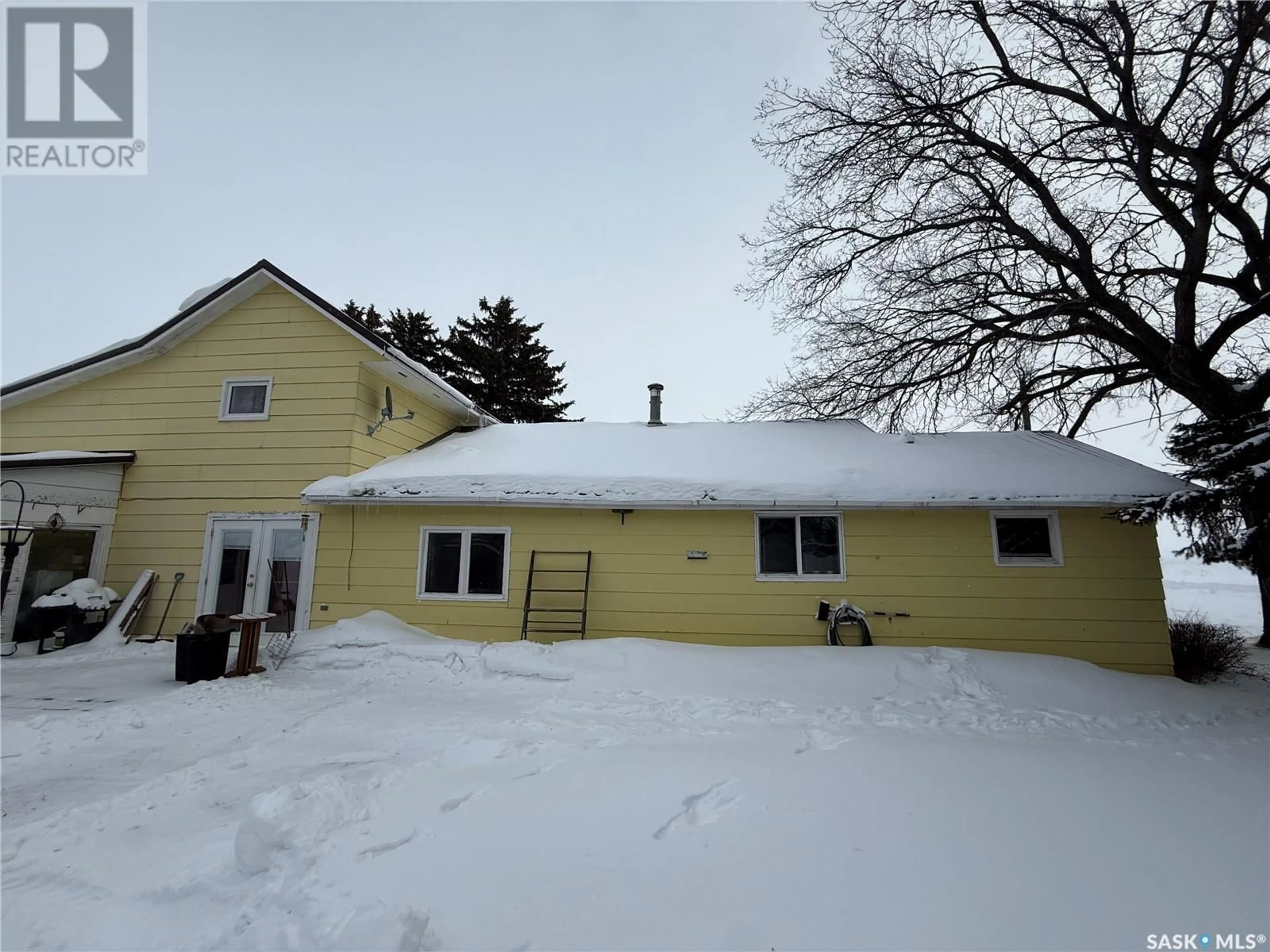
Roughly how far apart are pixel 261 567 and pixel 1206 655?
49.2 feet

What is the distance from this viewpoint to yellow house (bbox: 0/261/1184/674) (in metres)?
7.70

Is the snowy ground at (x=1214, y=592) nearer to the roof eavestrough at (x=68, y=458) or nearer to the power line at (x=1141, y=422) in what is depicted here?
the power line at (x=1141, y=422)

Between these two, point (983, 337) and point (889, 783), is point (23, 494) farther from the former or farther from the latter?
point (983, 337)

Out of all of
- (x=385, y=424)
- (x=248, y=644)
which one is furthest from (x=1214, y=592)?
(x=248, y=644)

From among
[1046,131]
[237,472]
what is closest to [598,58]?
[1046,131]

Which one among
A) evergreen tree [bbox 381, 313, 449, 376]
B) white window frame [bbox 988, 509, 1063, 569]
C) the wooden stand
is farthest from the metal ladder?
evergreen tree [bbox 381, 313, 449, 376]

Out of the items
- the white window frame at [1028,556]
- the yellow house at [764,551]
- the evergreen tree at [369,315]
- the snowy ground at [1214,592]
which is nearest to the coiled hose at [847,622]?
the yellow house at [764,551]

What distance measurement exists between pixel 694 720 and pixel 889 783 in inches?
78.3

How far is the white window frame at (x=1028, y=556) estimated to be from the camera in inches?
305

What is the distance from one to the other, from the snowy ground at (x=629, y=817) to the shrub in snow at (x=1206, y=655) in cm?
256

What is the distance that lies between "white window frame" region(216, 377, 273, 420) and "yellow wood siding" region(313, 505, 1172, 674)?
285cm

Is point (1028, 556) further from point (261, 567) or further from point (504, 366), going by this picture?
point (504, 366)

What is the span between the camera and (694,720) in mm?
5344
